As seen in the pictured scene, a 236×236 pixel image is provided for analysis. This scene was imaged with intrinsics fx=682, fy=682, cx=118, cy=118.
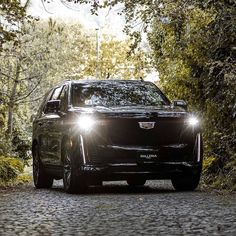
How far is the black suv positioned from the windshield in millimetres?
17

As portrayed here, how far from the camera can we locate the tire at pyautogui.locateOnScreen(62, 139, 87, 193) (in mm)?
10500

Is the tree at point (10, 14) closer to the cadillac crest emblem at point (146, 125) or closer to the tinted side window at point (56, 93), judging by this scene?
the tinted side window at point (56, 93)

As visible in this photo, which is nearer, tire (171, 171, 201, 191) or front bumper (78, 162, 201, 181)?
front bumper (78, 162, 201, 181)

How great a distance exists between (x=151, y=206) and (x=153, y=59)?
1329 cm

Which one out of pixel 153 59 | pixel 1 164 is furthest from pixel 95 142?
pixel 153 59

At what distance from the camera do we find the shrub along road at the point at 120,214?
21.0ft

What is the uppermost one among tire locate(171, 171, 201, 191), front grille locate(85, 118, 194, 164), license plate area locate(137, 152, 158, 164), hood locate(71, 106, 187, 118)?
hood locate(71, 106, 187, 118)

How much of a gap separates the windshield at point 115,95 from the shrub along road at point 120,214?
1702 millimetres

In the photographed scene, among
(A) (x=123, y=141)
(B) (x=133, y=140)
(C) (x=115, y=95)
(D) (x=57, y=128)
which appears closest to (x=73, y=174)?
(A) (x=123, y=141)

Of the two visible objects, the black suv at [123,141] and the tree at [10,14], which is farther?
the tree at [10,14]

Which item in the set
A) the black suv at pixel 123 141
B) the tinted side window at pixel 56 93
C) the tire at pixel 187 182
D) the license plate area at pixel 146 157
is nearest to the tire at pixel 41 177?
the tinted side window at pixel 56 93

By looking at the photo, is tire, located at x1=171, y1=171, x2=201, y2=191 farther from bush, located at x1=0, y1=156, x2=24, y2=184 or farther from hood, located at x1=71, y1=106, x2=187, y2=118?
bush, located at x1=0, y1=156, x2=24, y2=184

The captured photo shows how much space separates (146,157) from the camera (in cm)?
1054

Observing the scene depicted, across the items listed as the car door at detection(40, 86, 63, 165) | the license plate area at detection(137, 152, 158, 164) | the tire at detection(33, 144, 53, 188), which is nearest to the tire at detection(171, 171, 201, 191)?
the license plate area at detection(137, 152, 158, 164)
